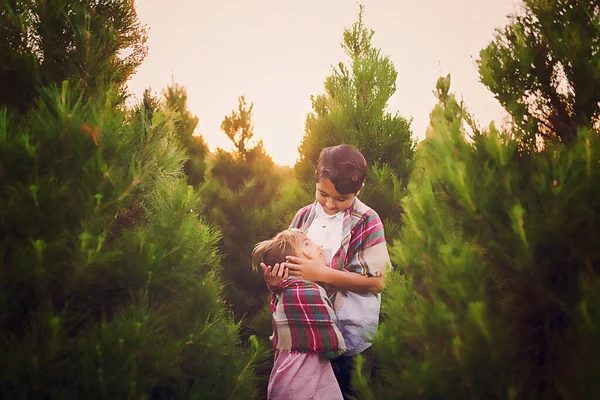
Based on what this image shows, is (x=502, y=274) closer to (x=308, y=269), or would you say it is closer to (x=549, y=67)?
(x=549, y=67)

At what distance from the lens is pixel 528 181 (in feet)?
5.90

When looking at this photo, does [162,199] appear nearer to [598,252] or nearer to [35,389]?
[35,389]

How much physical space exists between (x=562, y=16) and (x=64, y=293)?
125 inches

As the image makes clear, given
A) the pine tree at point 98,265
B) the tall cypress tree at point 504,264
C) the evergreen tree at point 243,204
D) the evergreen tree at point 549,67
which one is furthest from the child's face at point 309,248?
the evergreen tree at point 243,204

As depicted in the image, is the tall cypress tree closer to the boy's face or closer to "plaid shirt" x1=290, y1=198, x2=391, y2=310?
"plaid shirt" x1=290, y1=198, x2=391, y2=310

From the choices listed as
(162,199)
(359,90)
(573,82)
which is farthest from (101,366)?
(359,90)

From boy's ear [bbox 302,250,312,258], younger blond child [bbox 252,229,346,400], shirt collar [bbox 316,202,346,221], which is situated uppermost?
shirt collar [bbox 316,202,346,221]

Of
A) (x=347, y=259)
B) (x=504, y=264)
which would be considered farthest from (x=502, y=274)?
(x=347, y=259)

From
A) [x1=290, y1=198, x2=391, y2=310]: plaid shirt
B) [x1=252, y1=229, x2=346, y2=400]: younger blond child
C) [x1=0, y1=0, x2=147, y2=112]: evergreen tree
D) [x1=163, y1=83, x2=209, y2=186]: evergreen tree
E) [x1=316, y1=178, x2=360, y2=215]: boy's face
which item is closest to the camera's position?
[x1=0, y1=0, x2=147, y2=112]: evergreen tree

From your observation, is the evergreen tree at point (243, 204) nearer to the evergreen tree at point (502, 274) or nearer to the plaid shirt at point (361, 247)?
the plaid shirt at point (361, 247)

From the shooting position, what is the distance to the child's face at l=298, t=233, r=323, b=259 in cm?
313

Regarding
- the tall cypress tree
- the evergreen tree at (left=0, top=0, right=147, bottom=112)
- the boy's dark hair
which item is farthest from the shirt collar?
the evergreen tree at (left=0, top=0, right=147, bottom=112)

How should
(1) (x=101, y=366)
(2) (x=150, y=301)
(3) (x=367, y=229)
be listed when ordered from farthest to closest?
(3) (x=367, y=229) → (2) (x=150, y=301) → (1) (x=101, y=366)

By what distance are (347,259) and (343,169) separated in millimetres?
799
